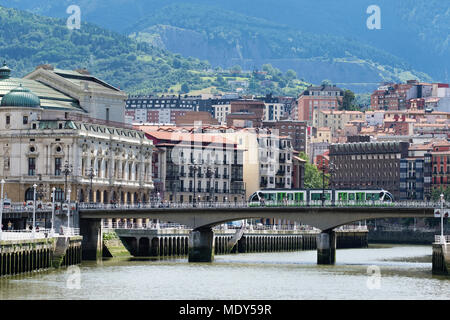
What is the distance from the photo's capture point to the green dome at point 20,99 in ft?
644

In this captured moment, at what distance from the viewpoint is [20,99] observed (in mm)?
196750

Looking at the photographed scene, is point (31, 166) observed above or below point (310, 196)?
above

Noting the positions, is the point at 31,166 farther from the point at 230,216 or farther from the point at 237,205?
the point at 230,216

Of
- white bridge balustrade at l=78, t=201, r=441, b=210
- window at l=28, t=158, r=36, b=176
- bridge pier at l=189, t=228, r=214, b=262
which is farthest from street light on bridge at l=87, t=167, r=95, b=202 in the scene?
bridge pier at l=189, t=228, r=214, b=262

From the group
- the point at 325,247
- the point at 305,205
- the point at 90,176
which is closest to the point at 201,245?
the point at 305,205

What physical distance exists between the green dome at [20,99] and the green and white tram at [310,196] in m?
35.2

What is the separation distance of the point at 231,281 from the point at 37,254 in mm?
17020

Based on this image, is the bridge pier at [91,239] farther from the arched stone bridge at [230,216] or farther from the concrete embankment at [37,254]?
the concrete embankment at [37,254]

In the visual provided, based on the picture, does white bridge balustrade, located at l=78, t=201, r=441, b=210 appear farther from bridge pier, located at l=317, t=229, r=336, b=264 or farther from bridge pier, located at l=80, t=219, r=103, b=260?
bridge pier, located at l=317, t=229, r=336, b=264

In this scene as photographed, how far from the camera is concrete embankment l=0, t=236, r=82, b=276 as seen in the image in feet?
387

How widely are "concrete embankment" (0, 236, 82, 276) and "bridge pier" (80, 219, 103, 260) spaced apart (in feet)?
39.5

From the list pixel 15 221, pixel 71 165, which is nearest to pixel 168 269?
pixel 15 221

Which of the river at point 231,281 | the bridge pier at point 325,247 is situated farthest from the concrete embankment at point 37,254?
the bridge pier at point 325,247
